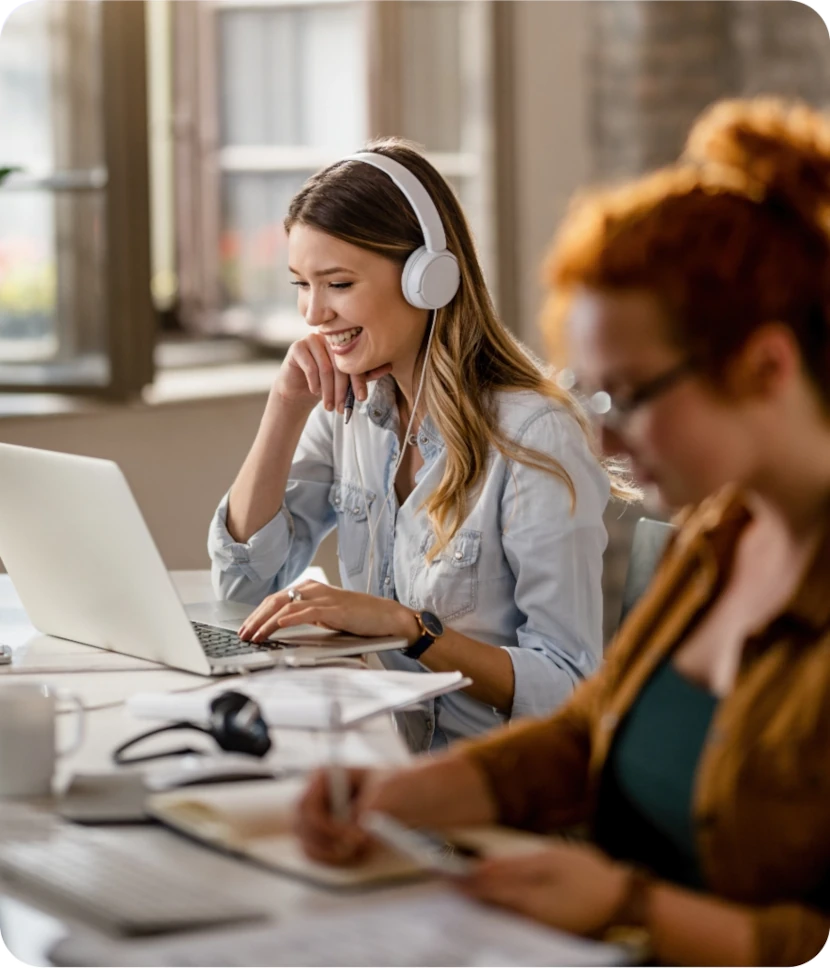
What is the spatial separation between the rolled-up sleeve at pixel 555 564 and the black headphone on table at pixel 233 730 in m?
0.47

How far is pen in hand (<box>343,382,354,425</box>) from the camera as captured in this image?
187cm

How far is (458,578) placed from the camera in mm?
1691

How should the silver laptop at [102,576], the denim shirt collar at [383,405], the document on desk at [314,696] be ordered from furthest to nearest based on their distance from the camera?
1. the denim shirt collar at [383,405]
2. the silver laptop at [102,576]
3. the document on desk at [314,696]

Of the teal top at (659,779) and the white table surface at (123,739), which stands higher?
the teal top at (659,779)

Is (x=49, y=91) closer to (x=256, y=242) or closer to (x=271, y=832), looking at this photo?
(x=256, y=242)

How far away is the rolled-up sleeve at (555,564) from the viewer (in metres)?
1.59

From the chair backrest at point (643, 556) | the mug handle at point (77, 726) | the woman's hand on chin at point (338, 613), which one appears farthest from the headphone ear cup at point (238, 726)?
the chair backrest at point (643, 556)

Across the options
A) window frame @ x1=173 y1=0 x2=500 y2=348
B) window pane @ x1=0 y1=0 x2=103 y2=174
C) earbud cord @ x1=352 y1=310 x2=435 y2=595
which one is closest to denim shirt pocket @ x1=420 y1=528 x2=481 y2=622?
earbud cord @ x1=352 y1=310 x2=435 y2=595

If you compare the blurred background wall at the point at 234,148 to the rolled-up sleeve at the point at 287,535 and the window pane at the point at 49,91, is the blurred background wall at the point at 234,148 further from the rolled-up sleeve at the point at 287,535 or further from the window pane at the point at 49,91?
the rolled-up sleeve at the point at 287,535

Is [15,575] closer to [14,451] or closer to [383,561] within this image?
[14,451]

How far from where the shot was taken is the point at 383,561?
5.99 feet

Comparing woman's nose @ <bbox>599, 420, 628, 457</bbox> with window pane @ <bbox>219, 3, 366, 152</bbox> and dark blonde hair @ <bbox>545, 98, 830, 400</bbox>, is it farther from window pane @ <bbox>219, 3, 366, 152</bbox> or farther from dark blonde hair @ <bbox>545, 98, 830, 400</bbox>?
window pane @ <bbox>219, 3, 366, 152</bbox>

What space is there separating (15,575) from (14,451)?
18 centimetres

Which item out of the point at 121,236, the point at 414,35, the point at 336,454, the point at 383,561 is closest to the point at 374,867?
the point at 383,561
